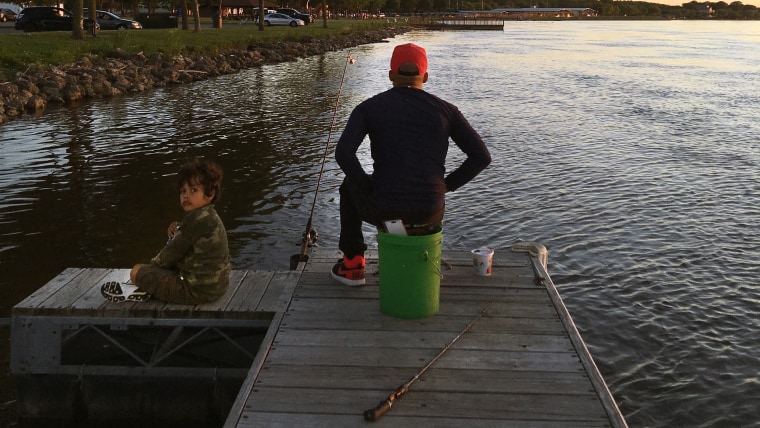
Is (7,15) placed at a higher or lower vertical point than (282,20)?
lower

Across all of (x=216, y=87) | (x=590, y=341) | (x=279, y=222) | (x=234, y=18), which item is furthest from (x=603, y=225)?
(x=234, y=18)

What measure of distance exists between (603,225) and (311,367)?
27.0 ft

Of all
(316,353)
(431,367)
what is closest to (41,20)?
(316,353)

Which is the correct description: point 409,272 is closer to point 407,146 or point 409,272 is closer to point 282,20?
point 407,146

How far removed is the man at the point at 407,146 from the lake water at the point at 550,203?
9.33ft

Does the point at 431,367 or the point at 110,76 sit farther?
the point at 110,76

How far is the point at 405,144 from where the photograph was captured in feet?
17.1

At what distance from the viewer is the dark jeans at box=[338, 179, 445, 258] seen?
5344mm

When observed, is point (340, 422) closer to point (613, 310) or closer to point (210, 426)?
point (210, 426)

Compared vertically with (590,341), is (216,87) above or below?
above

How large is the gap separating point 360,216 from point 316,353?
4.78 ft

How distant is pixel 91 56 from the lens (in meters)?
28.5

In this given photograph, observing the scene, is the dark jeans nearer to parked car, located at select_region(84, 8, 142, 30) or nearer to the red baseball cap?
the red baseball cap

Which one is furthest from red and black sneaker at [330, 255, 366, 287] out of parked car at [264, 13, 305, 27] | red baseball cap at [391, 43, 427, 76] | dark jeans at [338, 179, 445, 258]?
parked car at [264, 13, 305, 27]
